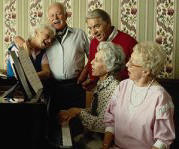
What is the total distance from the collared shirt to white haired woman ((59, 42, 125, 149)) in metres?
0.85

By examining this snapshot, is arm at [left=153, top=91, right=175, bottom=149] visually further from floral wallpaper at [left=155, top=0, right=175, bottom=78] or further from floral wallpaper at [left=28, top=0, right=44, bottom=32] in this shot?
floral wallpaper at [left=28, top=0, right=44, bottom=32]

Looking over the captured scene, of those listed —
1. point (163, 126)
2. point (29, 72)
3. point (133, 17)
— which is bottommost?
point (163, 126)

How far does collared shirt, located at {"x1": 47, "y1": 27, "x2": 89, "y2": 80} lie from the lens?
313cm

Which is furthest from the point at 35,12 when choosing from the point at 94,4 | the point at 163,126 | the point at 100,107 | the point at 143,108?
the point at 163,126

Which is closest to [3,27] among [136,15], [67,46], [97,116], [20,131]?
[67,46]

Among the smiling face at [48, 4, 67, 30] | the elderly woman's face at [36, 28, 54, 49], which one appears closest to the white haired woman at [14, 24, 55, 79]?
the elderly woman's face at [36, 28, 54, 49]

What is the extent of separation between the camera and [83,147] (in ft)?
7.23

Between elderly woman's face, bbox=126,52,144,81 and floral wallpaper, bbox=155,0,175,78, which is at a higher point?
floral wallpaper, bbox=155,0,175,78

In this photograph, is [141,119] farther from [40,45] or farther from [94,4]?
[94,4]

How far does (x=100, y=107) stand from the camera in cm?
227

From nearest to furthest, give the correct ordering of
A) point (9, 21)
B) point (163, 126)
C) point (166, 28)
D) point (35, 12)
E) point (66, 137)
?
point (66, 137) → point (163, 126) → point (166, 28) → point (35, 12) → point (9, 21)

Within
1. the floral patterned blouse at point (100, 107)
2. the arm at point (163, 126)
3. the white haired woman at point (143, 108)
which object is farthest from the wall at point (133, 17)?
the arm at point (163, 126)

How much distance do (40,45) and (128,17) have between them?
1053 mm

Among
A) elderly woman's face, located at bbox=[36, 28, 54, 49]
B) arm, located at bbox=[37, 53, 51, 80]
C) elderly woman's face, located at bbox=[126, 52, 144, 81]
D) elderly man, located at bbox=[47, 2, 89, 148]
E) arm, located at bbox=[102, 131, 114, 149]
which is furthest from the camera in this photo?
elderly man, located at bbox=[47, 2, 89, 148]
